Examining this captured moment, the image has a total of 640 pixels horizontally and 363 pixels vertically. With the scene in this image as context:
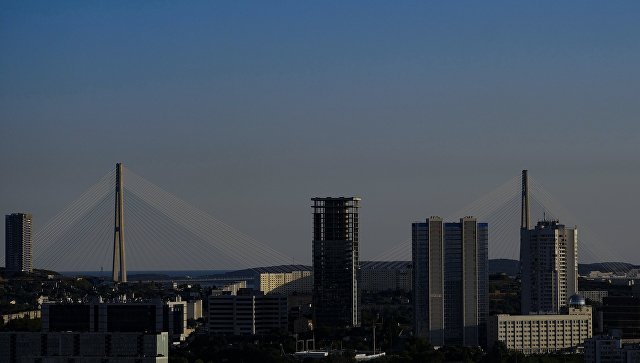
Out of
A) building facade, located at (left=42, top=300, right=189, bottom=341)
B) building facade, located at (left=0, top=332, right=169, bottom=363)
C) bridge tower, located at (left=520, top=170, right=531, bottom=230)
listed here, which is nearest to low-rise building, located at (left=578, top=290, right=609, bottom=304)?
bridge tower, located at (left=520, top=170, right=531, bottom=230)

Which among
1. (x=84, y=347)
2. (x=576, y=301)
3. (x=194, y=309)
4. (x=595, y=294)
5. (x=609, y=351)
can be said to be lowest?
(x=609, y=351)

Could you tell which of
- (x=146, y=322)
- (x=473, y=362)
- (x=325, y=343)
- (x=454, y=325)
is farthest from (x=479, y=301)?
(x=146, y=322)

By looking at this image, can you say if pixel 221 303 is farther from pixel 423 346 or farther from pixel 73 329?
pixel 73 329

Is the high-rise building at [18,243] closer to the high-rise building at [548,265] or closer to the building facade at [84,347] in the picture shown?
the high-rise building at [548,265]

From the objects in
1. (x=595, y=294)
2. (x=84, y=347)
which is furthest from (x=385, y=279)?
(x=84, y=347)

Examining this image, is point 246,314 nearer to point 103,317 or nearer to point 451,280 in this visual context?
point 451,280
